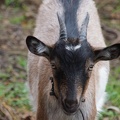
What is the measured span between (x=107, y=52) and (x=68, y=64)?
0.56 m

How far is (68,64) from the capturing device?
6.12 m

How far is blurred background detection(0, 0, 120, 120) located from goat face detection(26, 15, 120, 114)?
1929 millimetres

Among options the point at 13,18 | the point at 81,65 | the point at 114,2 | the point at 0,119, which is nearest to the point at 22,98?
the point at 0,119

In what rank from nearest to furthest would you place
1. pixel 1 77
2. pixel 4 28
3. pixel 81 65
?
pixel 81 65
pixel 1 77
pixel 4 28

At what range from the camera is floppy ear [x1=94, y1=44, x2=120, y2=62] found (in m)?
6.39

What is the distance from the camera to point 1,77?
1023cm

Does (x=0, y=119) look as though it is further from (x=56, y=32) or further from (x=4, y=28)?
(x=4, y=28)

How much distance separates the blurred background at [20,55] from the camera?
8.86 meters

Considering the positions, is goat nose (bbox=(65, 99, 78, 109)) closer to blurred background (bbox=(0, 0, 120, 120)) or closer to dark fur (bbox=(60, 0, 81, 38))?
dark fur (bbox=(60, 0, 81, 38))

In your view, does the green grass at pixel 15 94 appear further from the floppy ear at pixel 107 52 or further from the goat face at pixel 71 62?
the floppy ear at pixel 107 52

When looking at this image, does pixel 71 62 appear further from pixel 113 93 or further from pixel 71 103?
pixel 113 93

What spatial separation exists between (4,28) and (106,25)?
2471mm

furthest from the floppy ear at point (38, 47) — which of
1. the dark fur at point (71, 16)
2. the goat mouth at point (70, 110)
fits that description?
the goat mouth at point (70, 110)

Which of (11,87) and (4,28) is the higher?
(4,28)
